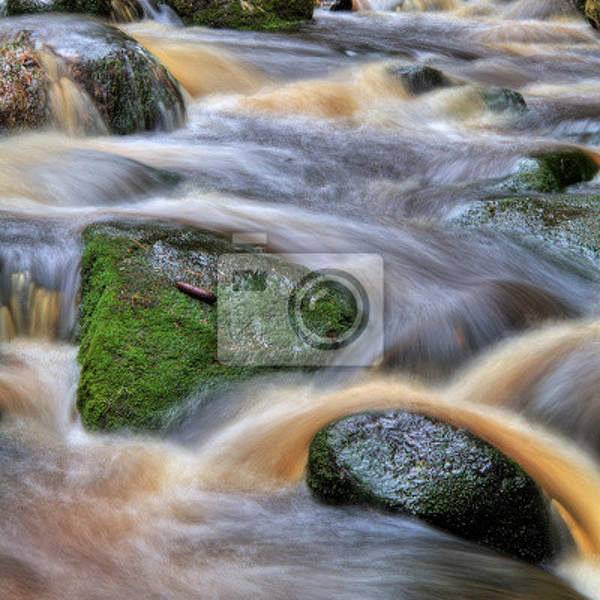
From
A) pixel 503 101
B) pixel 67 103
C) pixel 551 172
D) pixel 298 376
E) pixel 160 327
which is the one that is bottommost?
pixel 298 376

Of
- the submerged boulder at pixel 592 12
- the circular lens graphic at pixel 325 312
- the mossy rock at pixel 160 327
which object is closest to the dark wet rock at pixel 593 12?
the submerged boulder at pixel 592 12

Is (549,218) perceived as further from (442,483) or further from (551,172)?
(442,483)

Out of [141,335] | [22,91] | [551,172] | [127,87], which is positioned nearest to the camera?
[141,335]

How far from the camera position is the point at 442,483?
269cm

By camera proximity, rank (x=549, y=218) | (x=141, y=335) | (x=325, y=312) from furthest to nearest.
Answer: (x=549, y=218), (x=325, y=312), (x=141, y=335)

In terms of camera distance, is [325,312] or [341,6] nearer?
[325,312]

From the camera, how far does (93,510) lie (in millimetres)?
2814

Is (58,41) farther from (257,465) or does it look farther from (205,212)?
(257,465)

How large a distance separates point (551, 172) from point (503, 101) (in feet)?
8.22

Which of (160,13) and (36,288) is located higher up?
A: (160,13)

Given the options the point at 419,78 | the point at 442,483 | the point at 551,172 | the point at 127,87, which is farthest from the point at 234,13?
the point at 442,483

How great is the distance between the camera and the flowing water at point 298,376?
254 centimetres

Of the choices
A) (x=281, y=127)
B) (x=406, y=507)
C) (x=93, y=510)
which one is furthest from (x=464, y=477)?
(x=281, y=127)

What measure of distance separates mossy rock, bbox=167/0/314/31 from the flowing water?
7.87ft
